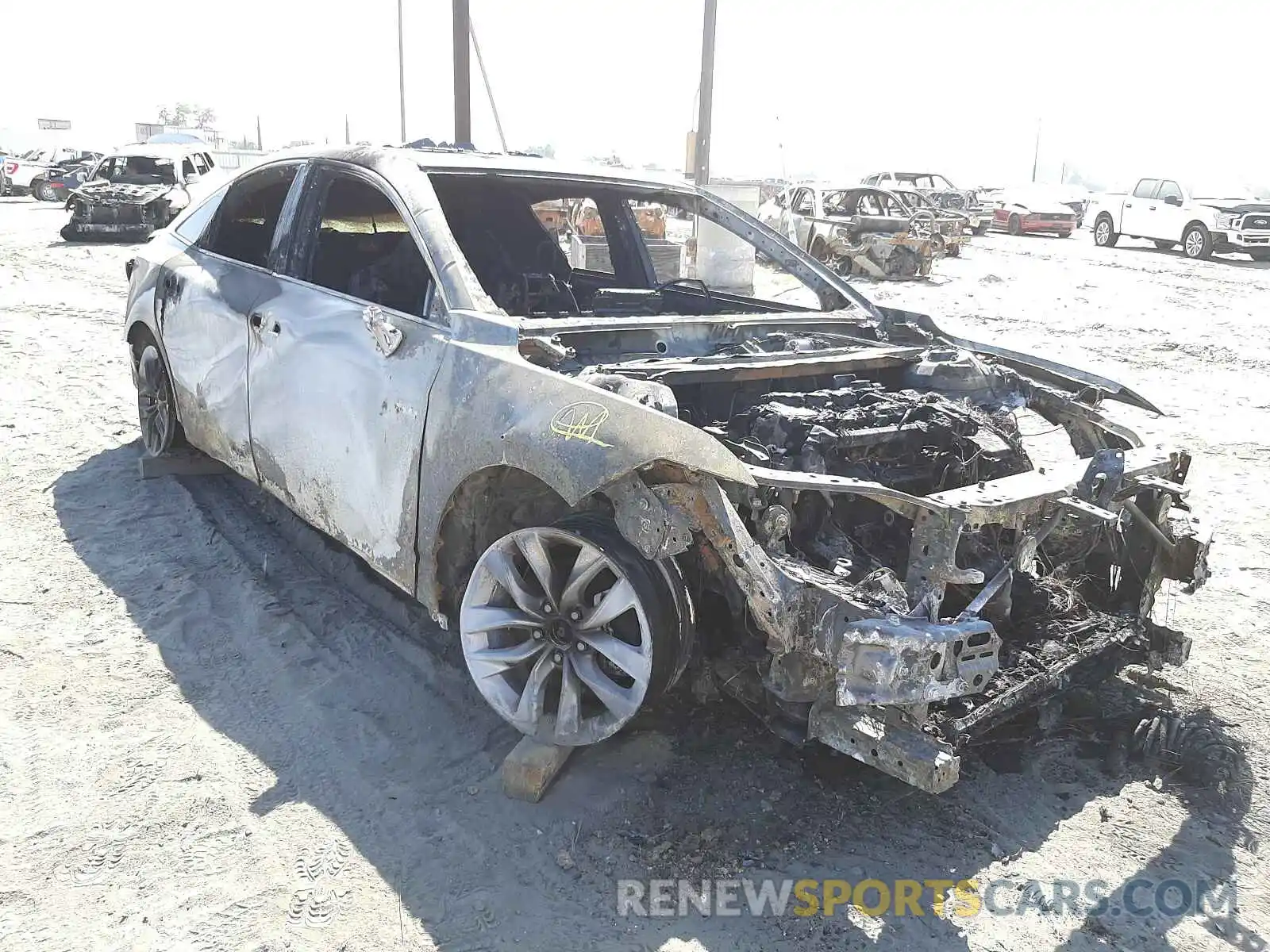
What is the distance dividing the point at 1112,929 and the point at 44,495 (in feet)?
17.3

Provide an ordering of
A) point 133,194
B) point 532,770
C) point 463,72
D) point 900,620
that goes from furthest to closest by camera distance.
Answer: point 133,194 < point 463,72 < point 532,770 < point 900,620

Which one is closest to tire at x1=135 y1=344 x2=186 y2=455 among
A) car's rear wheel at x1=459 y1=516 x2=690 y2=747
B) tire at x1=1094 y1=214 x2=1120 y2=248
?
car's rear wheel at x1=459 y1=516 x2=690 y2=747

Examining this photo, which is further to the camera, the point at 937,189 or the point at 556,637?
the point at 937,189

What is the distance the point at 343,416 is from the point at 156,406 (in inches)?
96.3

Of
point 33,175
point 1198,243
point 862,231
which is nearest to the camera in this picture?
point 862,231

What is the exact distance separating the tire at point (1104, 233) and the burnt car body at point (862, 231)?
7.49 meters

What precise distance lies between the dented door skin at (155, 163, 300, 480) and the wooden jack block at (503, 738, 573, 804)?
1956mm

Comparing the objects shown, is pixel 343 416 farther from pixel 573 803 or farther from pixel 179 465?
pixel 179 465

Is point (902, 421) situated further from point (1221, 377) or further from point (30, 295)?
point (30, 295)

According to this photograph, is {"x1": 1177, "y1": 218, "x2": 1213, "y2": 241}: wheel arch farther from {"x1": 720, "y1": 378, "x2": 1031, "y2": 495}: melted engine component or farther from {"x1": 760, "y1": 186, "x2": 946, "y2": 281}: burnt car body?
{"x1": 720, "y1": 378, "x2": 1031, "y2": 495}: melted engine component

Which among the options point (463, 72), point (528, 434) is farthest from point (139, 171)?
point (528, 434)

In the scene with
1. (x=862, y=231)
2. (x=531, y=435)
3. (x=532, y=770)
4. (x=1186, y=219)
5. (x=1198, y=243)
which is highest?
(x=1186, y=219)

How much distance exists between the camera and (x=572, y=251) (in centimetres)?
538

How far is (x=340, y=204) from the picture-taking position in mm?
4273
